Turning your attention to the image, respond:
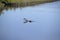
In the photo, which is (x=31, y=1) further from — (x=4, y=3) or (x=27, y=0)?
(x=4, y=3)

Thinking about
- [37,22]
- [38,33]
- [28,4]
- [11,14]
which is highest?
[28,4]

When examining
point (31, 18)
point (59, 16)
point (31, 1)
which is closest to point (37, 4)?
point (31, 1)

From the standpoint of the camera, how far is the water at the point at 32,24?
1.75 metres

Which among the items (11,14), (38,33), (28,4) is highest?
(28,4)

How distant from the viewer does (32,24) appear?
1764mm

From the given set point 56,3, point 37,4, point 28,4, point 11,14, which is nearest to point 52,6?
point 56,3

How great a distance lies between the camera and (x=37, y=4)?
1.76m

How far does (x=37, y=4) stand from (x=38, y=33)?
37cm

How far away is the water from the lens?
5.76ft

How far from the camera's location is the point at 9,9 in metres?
1.76

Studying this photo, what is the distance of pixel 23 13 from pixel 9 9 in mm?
184

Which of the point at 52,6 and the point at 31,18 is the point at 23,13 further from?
the point at 52,6

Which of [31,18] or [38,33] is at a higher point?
[31,18]

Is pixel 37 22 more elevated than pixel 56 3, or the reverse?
pixel 56 3
